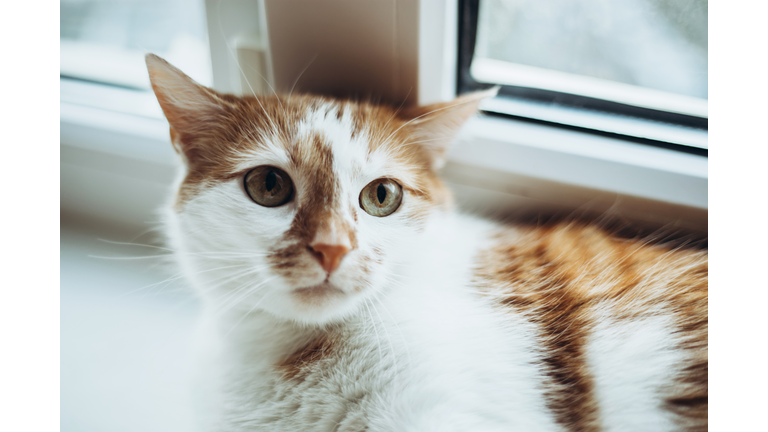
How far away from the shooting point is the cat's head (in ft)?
2.01

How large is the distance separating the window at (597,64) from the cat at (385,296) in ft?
0.78

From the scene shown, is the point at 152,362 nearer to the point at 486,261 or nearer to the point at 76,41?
the point at 486,261

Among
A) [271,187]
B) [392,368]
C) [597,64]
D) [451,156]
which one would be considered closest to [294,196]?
[271,187]

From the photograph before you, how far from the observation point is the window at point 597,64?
85cm

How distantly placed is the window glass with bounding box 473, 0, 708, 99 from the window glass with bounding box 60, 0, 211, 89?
634mm

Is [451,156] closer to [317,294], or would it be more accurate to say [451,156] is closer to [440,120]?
[440,120]

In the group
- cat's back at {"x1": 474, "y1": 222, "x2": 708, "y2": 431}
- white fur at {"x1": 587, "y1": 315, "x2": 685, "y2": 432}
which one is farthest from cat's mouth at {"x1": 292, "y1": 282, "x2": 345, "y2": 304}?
white fur at {"x1": 587, "y1": 315, "x2": 685, "y2": 432}

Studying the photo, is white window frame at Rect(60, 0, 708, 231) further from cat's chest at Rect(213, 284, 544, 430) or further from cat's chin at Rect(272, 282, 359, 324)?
cat's chin at Rect(272, 282, 359, 324)

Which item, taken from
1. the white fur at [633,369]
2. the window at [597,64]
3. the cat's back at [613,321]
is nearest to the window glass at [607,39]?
the window at [597,64]

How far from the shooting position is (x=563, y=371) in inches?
25.1

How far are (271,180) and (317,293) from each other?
19cm
